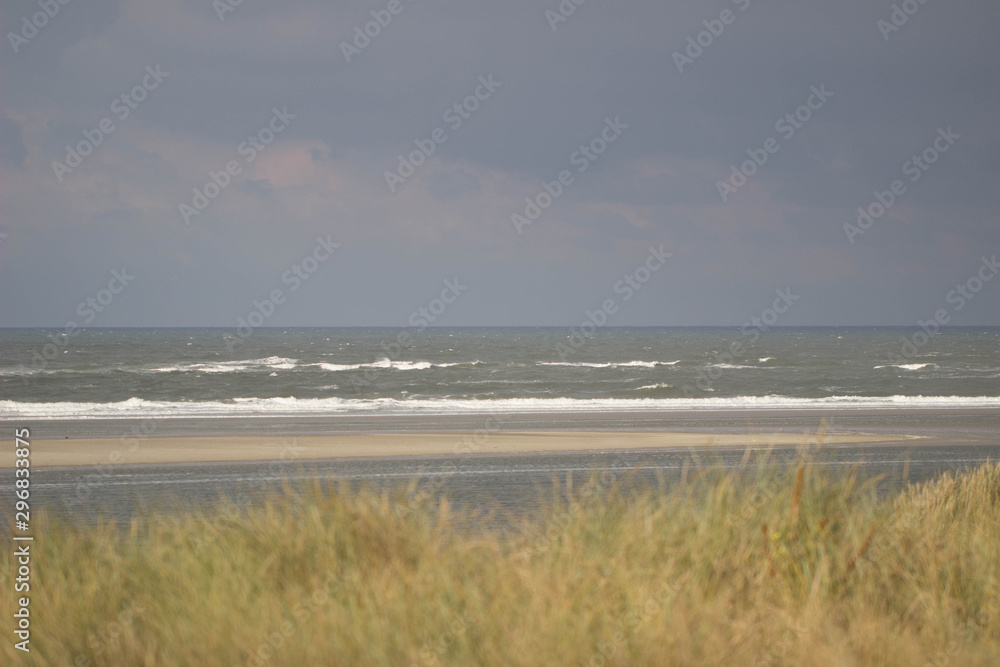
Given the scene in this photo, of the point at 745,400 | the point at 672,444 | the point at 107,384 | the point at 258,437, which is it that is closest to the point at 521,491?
the point at 672,444

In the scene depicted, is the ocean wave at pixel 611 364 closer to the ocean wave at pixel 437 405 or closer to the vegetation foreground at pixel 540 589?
the ocean wave at pixel 437 405

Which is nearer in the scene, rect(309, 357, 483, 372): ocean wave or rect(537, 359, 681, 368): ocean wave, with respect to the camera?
rect(309, 357, 483, 372): ocean wave

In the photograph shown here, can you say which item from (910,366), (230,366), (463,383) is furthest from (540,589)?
(910,366)

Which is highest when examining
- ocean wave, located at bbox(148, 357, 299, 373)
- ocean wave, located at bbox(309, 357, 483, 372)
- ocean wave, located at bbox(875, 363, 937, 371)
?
ocean wave, located at bbox(148, 357, 299, 373)

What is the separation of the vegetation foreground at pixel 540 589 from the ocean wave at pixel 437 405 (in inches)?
1013

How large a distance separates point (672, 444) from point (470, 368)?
39.6m

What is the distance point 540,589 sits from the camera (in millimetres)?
4770

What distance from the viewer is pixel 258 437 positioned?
22750 millimetres

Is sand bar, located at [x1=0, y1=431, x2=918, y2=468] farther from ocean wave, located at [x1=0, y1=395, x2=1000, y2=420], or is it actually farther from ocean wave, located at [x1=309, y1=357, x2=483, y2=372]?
ocean wave, located at [x1=309, y1=357, x2=483, y2=372]

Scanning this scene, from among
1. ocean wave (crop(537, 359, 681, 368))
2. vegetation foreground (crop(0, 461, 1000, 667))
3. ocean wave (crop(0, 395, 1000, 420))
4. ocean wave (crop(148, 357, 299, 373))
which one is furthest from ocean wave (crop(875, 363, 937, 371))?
vegetation foreground (crop(0, 461, 1000, 667))

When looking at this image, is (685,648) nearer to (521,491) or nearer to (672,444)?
(521,491)

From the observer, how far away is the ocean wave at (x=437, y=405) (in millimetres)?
32094

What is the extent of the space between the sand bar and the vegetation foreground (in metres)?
12.2

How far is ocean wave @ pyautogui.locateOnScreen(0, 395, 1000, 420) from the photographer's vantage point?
3209cm
